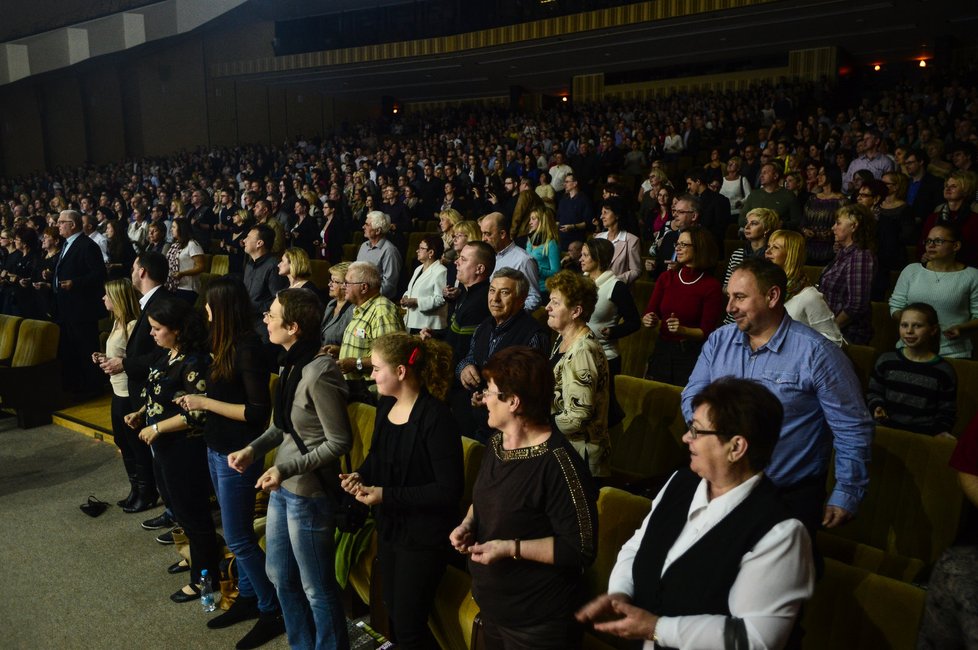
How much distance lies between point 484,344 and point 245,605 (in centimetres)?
152

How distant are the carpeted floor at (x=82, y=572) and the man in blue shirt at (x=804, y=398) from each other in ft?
6.97

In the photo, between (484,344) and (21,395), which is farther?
(21,395)

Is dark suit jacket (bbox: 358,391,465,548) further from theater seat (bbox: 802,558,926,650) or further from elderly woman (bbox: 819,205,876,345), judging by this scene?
elderly woman (bbox: 819,205,876,345)

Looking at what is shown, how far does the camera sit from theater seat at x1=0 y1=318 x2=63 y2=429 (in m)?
6.12

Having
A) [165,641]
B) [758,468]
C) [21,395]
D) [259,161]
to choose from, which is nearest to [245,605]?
[165,641]

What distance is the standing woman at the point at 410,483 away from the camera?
95.2 inches

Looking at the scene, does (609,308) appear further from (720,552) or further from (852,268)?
(720,552)

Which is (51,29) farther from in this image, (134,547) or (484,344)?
(484,344)

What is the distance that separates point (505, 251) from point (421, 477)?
83.2 inches

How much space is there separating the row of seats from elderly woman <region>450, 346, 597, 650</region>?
319mm

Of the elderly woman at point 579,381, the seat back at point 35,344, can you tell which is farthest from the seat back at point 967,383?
the seat back at point 35,344

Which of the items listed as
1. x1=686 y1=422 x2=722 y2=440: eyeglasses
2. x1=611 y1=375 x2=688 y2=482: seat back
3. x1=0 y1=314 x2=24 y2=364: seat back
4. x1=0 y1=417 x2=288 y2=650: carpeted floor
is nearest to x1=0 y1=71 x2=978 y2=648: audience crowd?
x1=686 y1=422 x2=722 y2=440: eyeglasses

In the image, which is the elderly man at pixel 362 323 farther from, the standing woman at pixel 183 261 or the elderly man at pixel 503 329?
the standing woman at pixel 183 261

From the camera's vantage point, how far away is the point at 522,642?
6.93ft
